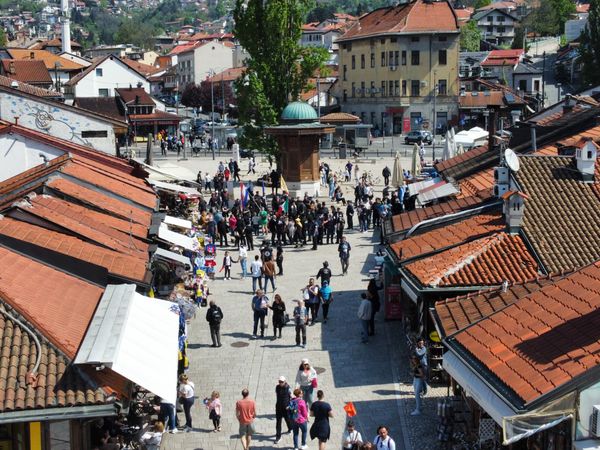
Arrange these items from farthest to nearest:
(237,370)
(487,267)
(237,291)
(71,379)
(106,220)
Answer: (237,291) → (106,220) → (237,370) → (487,267) → (71,379)

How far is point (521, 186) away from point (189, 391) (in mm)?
9168

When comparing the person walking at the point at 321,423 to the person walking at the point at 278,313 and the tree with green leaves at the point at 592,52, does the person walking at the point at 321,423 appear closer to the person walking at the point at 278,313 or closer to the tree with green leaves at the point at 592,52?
the person walking at the point at 278,313

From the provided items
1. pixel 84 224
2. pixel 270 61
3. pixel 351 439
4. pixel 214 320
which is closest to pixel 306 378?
pixel 351 439

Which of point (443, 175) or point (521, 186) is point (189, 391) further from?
point (443, 175)

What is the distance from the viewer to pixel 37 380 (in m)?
12.0

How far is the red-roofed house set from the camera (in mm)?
83625

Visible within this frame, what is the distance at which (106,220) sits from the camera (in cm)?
2150

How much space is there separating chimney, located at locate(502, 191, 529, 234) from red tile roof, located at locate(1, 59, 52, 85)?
55250 millimetres

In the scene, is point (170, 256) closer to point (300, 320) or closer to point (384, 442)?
point (300, 320)

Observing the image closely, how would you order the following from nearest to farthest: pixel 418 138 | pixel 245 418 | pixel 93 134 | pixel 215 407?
pixel 245 418, pixel 215 407, pixel 93 134, pixel 418 138

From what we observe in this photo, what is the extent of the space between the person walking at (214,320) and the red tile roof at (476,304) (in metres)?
5.81

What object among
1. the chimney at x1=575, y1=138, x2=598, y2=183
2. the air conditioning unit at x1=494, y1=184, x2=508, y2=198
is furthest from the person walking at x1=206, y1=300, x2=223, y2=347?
the chimney at x1=575, y1=138, x2=598, y2=183

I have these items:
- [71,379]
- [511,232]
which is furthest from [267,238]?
[71,379]

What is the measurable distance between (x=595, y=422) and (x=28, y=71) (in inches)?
2672
